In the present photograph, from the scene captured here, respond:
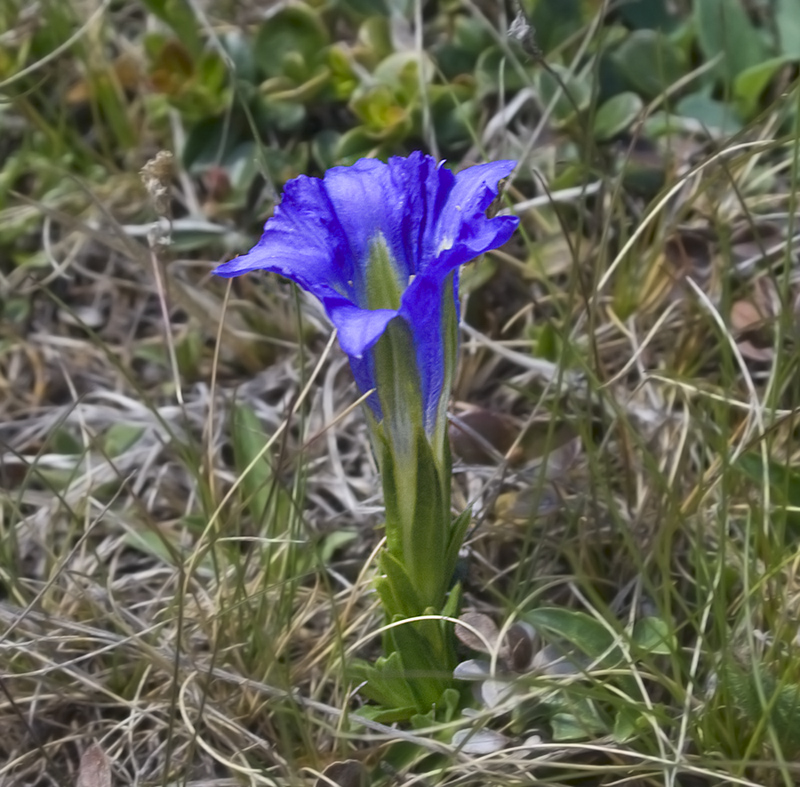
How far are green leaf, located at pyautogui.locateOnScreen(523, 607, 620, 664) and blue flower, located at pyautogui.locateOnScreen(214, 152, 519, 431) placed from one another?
31cm

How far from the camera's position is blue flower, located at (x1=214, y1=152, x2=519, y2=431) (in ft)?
3.27

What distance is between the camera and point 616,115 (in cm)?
177

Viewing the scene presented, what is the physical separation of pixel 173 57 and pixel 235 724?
1.25m

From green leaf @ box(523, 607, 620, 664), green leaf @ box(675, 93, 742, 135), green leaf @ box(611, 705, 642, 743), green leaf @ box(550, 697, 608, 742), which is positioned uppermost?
green leaf @ box(675, 93, 742, 135)

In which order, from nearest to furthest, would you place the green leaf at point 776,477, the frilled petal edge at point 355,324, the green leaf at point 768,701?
the frilled petal edge at point 355,324, the green leaf at point 768,701, the green leaf at point 776,477

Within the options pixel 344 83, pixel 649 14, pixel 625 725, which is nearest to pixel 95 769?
pixel 625 725

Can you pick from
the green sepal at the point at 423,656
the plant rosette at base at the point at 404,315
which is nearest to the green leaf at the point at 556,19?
the plant rosette at base at the point at 404,315

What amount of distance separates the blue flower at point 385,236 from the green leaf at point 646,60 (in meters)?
0.87

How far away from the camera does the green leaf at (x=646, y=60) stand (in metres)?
1.78

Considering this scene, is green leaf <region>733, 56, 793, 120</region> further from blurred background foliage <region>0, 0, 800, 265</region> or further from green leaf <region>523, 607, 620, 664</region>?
green leaf <region>523, 607, 620, 664</region>

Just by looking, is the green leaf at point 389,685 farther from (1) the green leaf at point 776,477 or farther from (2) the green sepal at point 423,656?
(1) the green leaf at point 776,477

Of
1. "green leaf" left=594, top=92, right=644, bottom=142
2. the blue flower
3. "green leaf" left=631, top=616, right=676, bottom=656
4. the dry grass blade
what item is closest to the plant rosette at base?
the blue flower

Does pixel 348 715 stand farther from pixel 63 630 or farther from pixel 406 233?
pixel 406 233

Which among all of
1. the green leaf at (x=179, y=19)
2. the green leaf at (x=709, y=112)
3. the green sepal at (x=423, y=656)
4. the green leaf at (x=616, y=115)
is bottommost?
the green sepal at (x=423, y=656)
